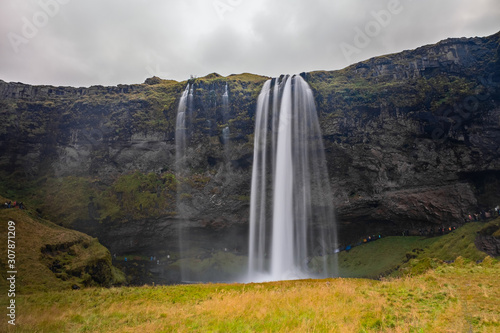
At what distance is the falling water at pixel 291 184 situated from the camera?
41.3 m

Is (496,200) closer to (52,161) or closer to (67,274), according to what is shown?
(67,274)

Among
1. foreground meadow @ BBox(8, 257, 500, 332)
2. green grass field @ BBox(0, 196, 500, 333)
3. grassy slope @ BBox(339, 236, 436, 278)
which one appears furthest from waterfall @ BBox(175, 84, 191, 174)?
foreground meadow @ BBox(8, 257, 500, 332)

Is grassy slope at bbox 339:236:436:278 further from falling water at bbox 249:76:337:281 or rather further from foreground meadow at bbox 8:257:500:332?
foreground meadow at bbox 8:257:500:332

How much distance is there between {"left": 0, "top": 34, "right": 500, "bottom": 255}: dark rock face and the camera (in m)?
38.3

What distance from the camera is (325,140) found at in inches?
1688

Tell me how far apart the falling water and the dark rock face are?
78.0 inches

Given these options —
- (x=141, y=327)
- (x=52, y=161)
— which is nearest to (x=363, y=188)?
(x=141, y=327)

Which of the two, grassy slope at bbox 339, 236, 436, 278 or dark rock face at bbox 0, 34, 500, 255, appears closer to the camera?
grassy slope at bbox 339, 236, 436, 278

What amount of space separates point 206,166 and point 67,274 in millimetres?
25001

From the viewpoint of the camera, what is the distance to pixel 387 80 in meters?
42.9

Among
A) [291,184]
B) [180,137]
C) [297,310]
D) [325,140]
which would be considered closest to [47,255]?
[180,137]

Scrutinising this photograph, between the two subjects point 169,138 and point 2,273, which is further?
point 169,138

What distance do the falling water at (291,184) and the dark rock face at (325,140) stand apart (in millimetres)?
1982

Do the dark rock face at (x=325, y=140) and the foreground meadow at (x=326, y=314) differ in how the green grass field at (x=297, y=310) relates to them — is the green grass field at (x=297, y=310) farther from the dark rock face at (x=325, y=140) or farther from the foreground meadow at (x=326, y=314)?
the dark rock face at (x=325, y=140)
